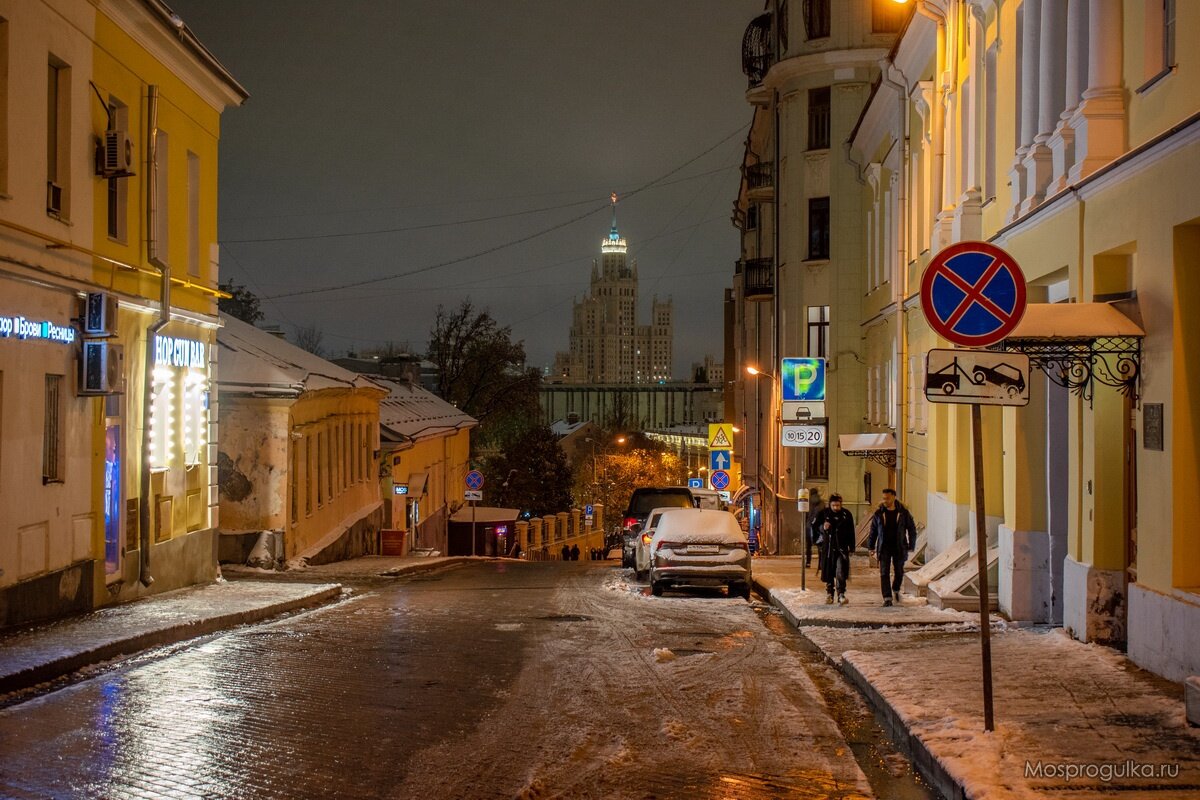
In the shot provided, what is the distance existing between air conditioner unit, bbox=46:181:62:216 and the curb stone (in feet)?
31.9

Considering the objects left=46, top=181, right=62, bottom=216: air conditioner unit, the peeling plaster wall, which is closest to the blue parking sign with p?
the peeling plaster wall

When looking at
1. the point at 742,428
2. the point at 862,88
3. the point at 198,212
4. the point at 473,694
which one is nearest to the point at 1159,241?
the point at 473,694

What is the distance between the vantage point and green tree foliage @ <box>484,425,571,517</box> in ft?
257

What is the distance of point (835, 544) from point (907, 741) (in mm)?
8483

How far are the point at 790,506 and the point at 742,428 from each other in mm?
19041

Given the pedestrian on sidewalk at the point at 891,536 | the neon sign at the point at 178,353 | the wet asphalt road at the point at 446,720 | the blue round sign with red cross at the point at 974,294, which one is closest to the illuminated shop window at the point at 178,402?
the neon sign at the point at 178,353

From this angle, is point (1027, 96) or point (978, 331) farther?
point (1027, 96)

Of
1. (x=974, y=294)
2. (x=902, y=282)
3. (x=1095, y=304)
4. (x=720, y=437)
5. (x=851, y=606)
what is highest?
(x=902, y=282)

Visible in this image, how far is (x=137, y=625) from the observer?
1321 cm

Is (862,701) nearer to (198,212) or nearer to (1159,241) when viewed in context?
(1159,241)

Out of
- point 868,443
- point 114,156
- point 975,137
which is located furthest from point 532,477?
point 114,156

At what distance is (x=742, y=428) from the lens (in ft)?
183

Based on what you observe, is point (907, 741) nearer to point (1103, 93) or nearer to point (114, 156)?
point (1103, 93)

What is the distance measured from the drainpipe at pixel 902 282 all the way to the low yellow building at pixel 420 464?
1698 cm
